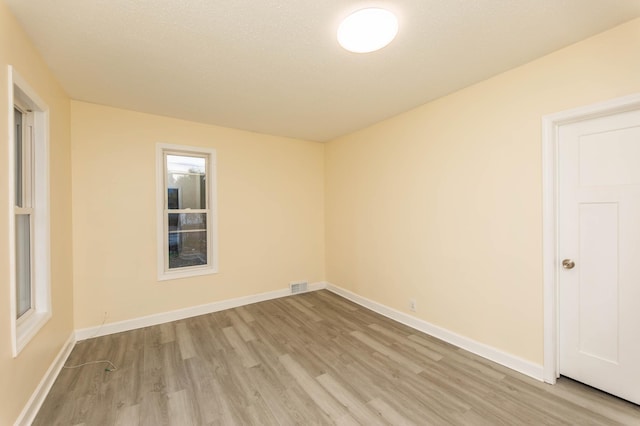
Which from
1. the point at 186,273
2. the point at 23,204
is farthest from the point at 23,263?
the point at 186,273

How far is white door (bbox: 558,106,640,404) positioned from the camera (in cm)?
180

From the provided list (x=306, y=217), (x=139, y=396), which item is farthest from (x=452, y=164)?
(x=139, y=396)

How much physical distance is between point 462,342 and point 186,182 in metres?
3.80

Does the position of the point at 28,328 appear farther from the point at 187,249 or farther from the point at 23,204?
the point at 187,249

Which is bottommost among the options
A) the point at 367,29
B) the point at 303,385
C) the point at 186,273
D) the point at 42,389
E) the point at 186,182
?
the point at 303,385

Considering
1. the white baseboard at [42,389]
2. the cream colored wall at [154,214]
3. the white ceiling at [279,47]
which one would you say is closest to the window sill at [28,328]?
the white baseboard at [42,389]

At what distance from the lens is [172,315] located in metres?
3.34

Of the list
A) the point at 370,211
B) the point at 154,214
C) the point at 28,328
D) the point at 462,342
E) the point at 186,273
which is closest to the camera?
the point at 28,328

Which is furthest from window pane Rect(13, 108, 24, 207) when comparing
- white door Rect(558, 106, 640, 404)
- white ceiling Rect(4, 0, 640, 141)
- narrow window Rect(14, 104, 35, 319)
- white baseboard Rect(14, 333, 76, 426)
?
white door Rect(558, 106, 640, 404)

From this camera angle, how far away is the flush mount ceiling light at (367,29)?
→ 160 centimetres

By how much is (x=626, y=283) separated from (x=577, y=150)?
3.27ft

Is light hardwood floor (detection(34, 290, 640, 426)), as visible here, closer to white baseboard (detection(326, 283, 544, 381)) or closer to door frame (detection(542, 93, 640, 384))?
white baseboard (detection(326, 283, 544, 381))

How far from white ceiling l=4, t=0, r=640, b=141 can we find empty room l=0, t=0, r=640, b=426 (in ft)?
0.06

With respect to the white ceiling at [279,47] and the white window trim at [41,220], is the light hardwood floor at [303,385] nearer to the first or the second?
the white window trim at [41,220]
